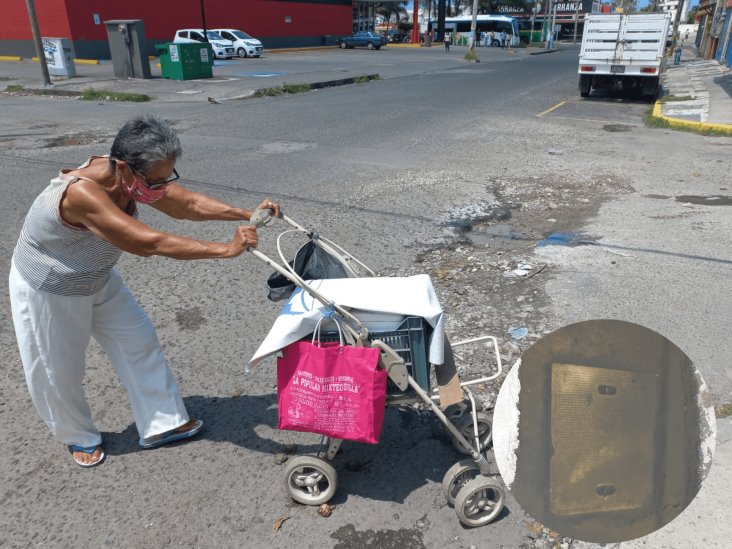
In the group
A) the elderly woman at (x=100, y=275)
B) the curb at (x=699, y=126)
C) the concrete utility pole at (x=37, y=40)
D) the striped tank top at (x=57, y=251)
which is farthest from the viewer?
the concrete utility pole at (x=37, y=40)

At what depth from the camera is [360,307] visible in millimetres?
2465

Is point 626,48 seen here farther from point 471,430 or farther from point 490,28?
point 490,28

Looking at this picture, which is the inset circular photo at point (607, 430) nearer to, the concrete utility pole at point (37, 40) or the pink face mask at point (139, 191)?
the pink face mask at point (139, 191)

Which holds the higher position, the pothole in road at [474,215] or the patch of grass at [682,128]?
the pothole in road at [474,215]

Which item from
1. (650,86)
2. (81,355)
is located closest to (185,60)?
(650,86)

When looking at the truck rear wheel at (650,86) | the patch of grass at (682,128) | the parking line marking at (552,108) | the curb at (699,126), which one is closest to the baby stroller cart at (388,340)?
the patch of grass at (682,128)

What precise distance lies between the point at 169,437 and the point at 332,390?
3.90ft

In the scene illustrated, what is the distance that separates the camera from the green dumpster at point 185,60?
20438 millimetres

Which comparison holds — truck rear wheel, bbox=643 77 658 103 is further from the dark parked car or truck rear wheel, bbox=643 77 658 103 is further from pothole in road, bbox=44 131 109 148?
the dark parked car

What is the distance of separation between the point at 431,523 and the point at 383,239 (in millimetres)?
3559

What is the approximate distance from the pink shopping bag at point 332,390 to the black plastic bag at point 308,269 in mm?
391

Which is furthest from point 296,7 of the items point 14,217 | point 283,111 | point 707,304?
point 707,304

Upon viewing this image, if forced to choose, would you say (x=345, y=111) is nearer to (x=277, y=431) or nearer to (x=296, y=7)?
(x=277, y=431)

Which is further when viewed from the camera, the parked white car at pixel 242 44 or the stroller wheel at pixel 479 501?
the parked white car at pixel 242 44
